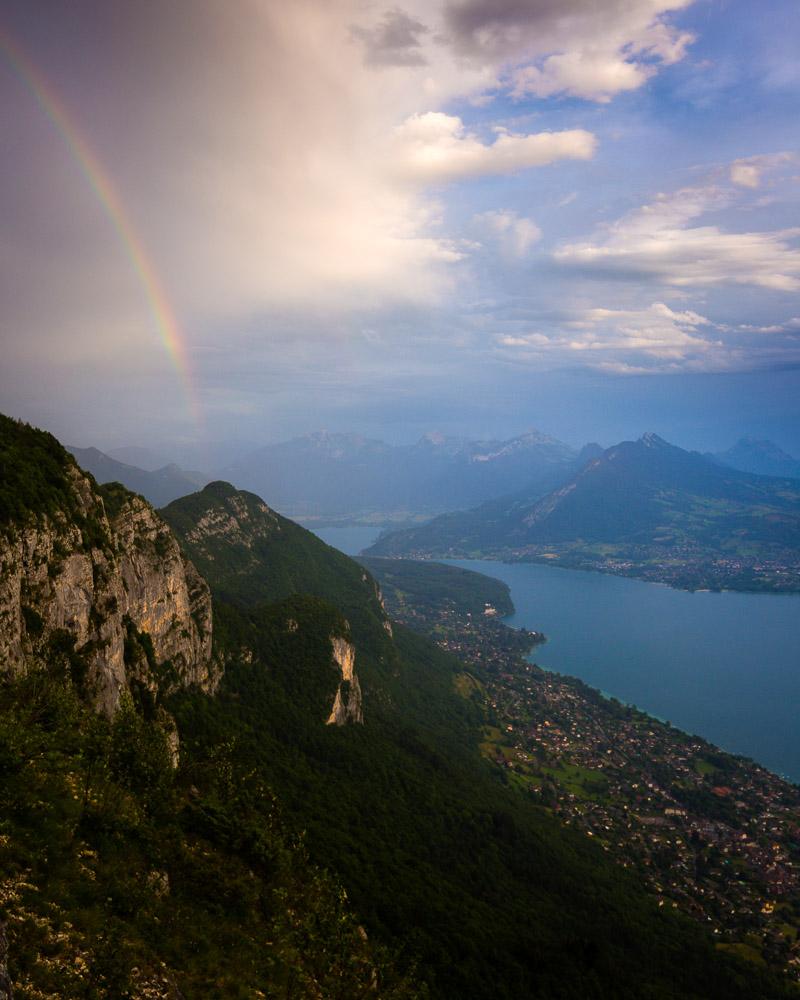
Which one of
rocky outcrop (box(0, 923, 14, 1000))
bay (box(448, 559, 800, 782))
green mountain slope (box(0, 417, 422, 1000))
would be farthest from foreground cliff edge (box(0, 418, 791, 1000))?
bay (box(448, 559, 800, 782))

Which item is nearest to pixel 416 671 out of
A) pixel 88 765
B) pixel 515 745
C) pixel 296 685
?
pixel 515 745

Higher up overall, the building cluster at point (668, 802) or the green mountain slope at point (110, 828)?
the green mountain slope at point (110, 828)

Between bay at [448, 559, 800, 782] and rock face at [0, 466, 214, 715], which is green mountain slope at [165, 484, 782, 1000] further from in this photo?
bay at [448, 559, 800, 782]

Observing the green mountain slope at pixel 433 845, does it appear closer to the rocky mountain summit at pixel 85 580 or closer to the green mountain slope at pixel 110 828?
the green mountain slope at pixel 110 828

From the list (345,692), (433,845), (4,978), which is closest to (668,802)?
(433,845)

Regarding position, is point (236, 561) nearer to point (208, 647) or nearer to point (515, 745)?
Answer: point (208, 647)

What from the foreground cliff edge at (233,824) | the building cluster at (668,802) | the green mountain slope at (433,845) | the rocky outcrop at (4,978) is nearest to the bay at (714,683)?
the building cluster at (668,802)
